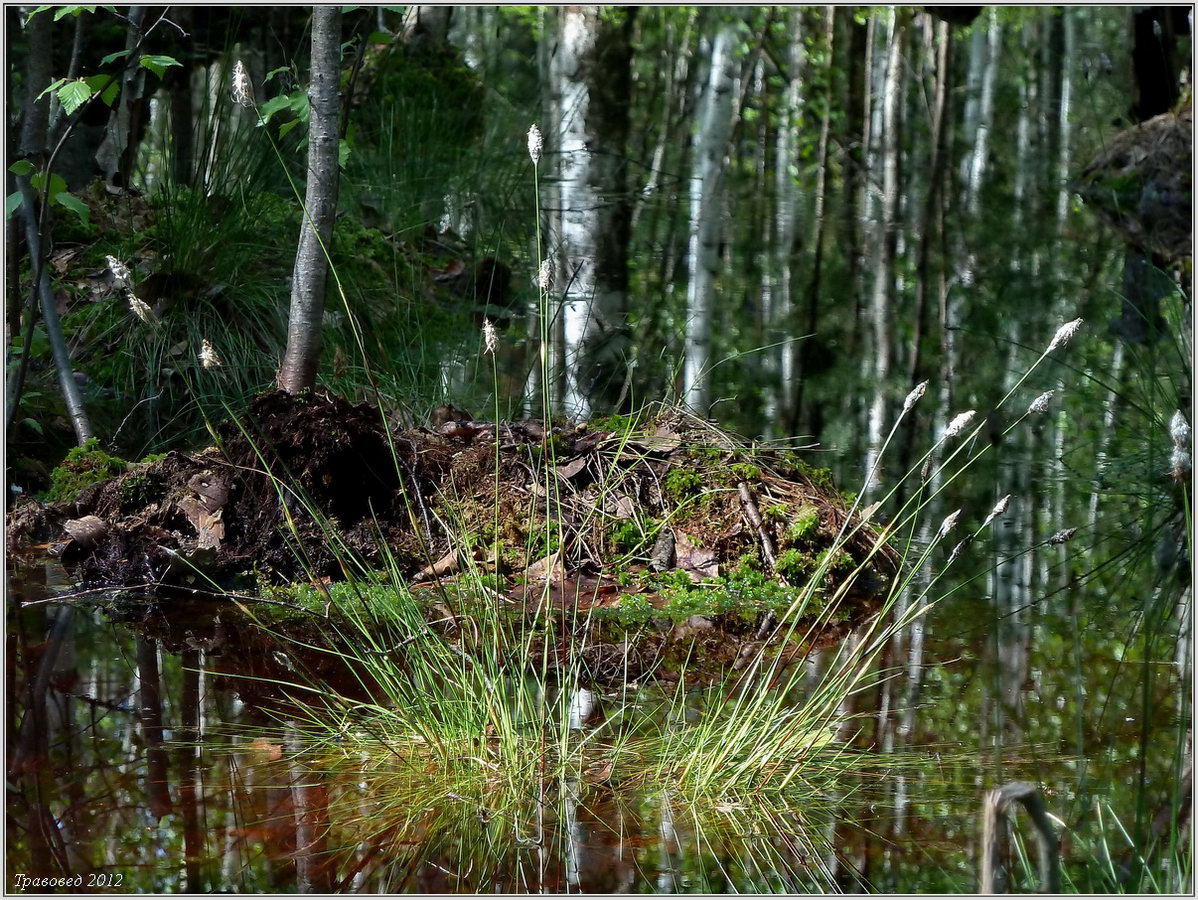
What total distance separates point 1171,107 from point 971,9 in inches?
134

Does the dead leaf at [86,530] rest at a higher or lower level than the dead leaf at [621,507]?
lower

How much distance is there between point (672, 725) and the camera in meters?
2.42

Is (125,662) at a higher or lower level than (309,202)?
lower

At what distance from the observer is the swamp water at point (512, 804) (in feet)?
6.23

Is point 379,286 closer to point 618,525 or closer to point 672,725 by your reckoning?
point 618,525

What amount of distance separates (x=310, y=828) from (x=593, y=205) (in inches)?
354

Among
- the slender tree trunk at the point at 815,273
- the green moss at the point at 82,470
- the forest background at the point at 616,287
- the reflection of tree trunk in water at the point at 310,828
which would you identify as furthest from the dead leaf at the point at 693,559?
the green moss at the point at 82,470

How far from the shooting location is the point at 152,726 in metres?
2.39

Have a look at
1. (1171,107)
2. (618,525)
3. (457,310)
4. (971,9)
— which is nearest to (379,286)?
(457,310)

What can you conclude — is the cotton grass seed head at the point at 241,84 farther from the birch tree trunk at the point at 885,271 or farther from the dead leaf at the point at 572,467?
the dead leaf at the point at 572,467

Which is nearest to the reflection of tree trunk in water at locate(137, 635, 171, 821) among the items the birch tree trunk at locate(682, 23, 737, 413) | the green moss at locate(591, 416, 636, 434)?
the green moss at locate(591, 416, 636, 434)

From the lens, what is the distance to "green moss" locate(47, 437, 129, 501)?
383cm

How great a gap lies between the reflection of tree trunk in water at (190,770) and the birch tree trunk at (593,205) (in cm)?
163

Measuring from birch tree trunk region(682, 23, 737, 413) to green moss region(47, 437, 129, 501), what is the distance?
2.57 meters
